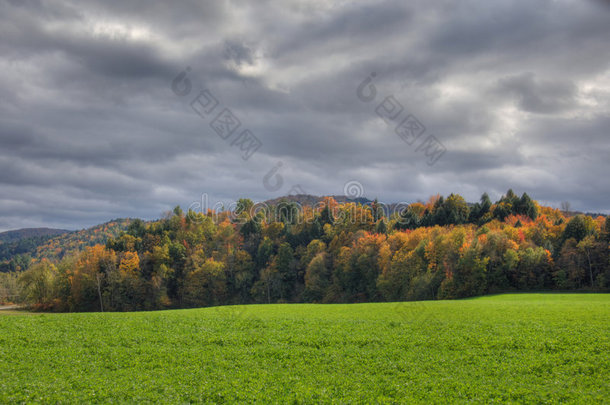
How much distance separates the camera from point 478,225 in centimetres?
11188

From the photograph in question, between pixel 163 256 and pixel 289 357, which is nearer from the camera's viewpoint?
pixel 289 357

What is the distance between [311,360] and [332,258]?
3457 inches

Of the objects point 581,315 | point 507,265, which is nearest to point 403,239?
point 507,265

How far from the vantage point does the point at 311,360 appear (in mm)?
21922

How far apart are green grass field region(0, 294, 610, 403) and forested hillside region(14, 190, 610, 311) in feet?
150

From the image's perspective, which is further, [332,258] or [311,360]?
[332,258]

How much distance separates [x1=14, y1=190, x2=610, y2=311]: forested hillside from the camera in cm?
7250

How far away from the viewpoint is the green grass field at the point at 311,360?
17.2m

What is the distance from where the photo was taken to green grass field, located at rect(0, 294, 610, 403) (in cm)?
1717

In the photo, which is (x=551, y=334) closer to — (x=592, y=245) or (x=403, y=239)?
(x=592, y=245)

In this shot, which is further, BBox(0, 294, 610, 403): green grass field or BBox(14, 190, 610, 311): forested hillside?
BBox(14, 190, 610, 311): forested hillside

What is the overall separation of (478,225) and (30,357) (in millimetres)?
114505

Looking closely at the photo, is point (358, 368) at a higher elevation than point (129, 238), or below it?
below

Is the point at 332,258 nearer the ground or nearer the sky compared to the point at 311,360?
nearer the sky
